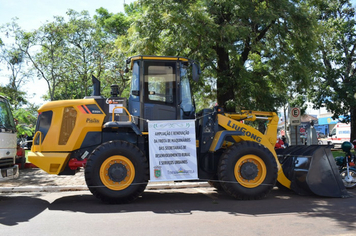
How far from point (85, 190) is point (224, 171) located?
417 cm

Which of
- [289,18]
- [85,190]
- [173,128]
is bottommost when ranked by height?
[85,190]

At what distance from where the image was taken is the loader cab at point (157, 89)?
7906 mm

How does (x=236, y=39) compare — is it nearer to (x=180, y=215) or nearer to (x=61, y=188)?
(x=61, y=188)

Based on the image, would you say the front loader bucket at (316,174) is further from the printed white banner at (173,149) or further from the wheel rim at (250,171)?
the printed white banner at (173,149)

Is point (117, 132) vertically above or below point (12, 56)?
below

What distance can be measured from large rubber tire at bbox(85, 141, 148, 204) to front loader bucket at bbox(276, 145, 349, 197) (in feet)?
11.6

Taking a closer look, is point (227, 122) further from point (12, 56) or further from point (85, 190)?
point (12, 56)

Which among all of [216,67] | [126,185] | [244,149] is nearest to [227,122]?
[244,149]

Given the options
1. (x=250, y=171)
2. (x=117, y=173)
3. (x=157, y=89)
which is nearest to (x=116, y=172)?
(x=117, y=173)

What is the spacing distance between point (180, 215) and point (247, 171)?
2041 millimetres

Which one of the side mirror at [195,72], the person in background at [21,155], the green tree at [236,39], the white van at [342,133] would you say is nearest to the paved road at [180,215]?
the side mirror at [195,72]

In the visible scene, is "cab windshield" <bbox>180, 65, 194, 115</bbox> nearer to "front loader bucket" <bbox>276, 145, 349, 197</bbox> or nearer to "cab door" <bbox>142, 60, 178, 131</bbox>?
"cab door" <bbox>142, 60, 178, 131</bbox>

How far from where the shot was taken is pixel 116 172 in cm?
734

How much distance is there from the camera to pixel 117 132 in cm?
791
